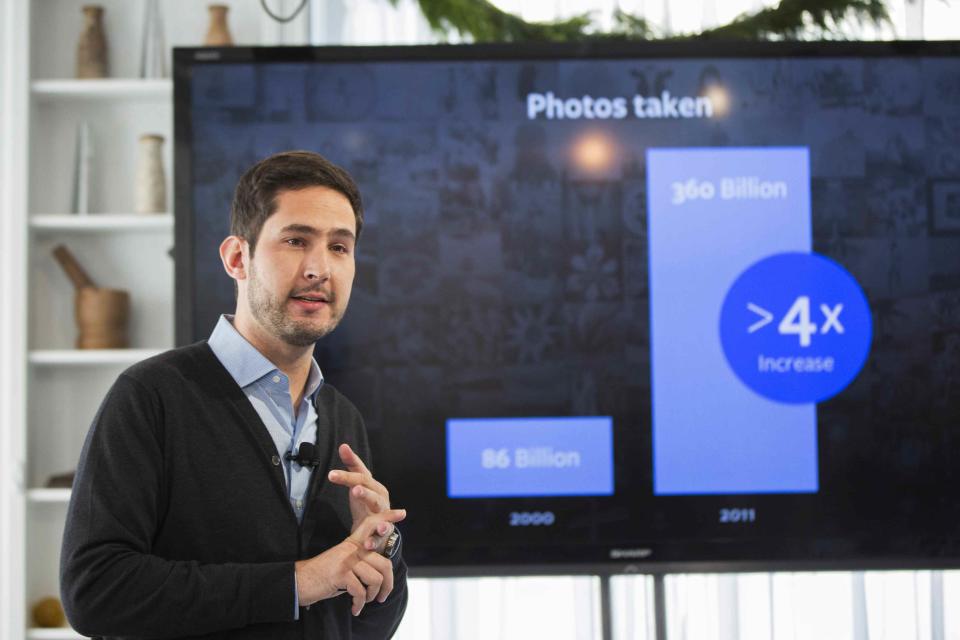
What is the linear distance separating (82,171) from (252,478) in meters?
2.07

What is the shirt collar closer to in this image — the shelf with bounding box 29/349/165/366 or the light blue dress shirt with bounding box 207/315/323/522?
the light blue dress shirt with bounding box 207/315/323/522

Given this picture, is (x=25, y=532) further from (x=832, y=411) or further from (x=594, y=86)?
(x=832, y=411)

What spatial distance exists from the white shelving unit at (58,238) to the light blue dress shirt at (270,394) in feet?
5.29

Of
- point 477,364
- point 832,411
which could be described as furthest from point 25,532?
point 832,411

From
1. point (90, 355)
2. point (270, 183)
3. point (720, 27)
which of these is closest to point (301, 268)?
point (270, 183)

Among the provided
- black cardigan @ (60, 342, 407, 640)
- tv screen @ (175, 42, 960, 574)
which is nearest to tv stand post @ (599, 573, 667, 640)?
tv screen @ (175, 42, 960, 574)

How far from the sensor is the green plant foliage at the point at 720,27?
123 inches

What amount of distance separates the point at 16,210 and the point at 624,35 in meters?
2.04

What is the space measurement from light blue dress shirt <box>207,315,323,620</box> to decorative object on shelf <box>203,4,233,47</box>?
5.91 ft

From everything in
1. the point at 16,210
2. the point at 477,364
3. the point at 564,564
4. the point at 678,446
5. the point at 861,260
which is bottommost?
the point at 564,564

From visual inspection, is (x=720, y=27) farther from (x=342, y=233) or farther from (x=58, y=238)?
(x=58, y=238)

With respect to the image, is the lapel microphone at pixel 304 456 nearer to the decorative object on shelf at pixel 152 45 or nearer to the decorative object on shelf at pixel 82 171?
the decorative object on shelf at pixel 82 171

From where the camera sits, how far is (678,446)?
2.62 meters

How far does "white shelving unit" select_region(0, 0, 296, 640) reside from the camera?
3109mm
